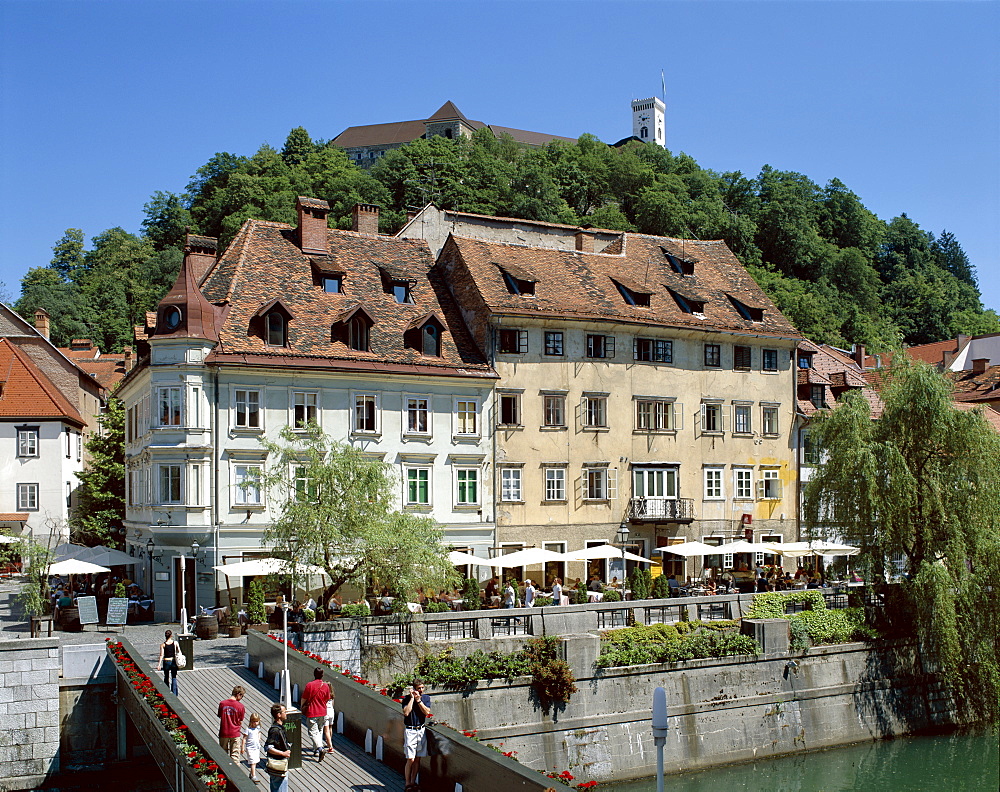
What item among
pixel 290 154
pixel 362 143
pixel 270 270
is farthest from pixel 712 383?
pixel 362 143

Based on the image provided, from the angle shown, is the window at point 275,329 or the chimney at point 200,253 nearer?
the window at point 275,329

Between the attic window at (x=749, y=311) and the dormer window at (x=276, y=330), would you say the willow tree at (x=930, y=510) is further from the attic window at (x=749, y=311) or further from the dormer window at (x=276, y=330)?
the dormer window at (x=276, y=330)

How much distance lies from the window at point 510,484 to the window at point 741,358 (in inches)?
486

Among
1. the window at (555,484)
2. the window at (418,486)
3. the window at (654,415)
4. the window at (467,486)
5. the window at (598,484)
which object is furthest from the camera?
the window at (654,415)

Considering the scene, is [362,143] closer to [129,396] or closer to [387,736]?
[129,396]

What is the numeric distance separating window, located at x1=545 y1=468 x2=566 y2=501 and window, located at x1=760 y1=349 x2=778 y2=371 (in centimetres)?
1195

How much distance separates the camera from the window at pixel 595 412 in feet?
149

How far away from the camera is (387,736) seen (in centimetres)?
1980

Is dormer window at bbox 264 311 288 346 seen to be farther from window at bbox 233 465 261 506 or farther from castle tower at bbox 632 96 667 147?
castle tower at bbox 632 96 667 147

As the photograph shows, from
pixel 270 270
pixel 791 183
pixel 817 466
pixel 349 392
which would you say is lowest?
pixel 817 466

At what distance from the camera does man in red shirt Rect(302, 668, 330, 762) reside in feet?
66.5

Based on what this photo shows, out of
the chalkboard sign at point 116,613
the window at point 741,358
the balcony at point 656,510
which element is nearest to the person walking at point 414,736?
the chalkboard sign at point 116,613

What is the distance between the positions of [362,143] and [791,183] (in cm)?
7784

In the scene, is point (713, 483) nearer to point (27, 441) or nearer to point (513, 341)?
point (513, 341)
